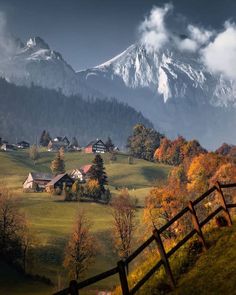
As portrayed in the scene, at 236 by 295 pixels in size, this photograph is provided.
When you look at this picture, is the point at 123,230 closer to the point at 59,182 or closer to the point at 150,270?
the point at 150,270

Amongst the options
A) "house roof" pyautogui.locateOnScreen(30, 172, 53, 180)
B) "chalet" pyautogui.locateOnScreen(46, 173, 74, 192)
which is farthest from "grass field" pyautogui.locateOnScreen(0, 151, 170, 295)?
"house roof" pyautogui.locateOnScreen(30, 172, 53, 180)

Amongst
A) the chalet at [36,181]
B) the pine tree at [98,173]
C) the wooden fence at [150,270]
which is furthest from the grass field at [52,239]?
the wooden fence at [150,270]

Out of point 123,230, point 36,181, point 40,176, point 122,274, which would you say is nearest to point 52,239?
point 123,230

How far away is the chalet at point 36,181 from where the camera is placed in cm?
17904

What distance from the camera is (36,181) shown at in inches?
7308

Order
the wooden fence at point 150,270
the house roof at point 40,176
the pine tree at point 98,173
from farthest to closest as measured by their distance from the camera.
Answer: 1. the house roof at point 40,176
2. the pine tree at point 98,173
3. the wooden fence at point 150,270

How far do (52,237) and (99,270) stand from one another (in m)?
16.0

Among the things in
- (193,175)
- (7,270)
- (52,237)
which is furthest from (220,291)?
(193,175)

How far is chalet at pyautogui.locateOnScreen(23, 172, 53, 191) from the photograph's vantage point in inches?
7049

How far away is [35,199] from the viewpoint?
488 feet

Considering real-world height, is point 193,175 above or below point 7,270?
above

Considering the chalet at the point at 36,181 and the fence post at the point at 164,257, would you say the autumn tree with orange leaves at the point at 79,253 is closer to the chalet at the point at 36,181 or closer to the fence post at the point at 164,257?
the fence post at the point at 164,257

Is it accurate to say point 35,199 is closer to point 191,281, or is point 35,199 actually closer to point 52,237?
point 52,237

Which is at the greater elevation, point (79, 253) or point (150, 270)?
point (79, 253)
